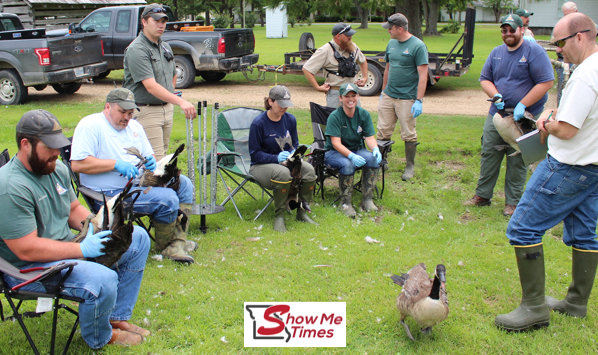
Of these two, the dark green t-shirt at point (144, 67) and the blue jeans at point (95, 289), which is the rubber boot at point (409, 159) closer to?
the dark green t-shirt at point (144, 67)

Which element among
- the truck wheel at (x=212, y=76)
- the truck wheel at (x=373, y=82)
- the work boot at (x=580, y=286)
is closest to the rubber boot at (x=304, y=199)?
the work boot at (x=580, y=286)

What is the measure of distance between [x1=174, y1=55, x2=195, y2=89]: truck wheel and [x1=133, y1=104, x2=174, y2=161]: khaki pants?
704 cm

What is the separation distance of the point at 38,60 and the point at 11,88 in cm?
102

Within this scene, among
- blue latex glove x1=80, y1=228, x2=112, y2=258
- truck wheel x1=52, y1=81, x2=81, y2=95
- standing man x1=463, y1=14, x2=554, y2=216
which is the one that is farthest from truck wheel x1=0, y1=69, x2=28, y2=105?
standing man x1=463, y1=14, x2=554, y2=216

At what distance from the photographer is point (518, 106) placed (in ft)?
15.7

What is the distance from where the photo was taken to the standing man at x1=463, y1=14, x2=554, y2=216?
4.77m

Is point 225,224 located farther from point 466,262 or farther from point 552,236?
point 552,236

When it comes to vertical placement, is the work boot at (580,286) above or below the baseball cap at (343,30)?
below

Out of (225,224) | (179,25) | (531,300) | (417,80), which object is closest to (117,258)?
(225,224)

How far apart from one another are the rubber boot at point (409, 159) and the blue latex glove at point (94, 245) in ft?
14.3

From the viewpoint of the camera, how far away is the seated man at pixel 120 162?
148 inches

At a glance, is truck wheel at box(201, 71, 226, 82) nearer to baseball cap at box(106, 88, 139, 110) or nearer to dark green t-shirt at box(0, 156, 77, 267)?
baseball cap at box(106, 88, 139, 110)

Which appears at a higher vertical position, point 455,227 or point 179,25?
point 179,25

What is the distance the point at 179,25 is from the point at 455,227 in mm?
10214
